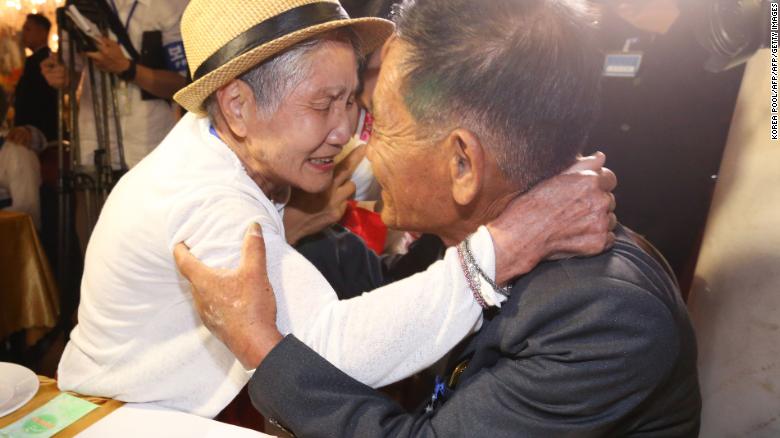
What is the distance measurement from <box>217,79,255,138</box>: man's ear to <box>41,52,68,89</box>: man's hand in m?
2.95

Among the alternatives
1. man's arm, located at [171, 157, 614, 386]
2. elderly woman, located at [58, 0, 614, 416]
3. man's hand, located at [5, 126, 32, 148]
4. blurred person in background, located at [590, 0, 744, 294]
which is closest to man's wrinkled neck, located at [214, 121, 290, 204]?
elderly woman, located at [58, 0, 614, 416]

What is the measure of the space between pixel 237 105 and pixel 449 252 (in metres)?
0.66

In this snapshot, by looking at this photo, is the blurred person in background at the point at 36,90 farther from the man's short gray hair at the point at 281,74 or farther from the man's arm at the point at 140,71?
the man's short gray hair at the point at 281,74

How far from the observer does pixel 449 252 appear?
43.5 inches

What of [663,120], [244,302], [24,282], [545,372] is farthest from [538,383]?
[24,282]

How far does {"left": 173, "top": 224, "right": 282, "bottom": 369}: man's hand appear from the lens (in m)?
1.05

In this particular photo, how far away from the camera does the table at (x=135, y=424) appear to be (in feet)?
3.95

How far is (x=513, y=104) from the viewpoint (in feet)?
3.33

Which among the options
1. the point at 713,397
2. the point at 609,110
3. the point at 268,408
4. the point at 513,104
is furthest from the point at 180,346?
the point at 609,110

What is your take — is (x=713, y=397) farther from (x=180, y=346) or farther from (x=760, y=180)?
(x=180, y=346)

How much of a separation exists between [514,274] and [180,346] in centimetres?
85

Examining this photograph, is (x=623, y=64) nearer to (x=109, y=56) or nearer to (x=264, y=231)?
(x=264, y=231)

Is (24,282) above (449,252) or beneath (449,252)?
beneath

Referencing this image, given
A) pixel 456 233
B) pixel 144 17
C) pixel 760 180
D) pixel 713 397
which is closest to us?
pixel 456 233
